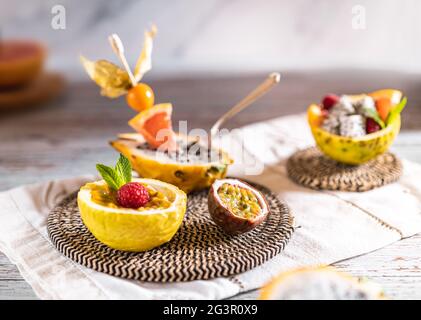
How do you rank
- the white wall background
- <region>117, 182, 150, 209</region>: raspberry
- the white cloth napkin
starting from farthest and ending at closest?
the white wall background, <region>117, 182, 150, 209</region>: raspberry, the white cloth napkin

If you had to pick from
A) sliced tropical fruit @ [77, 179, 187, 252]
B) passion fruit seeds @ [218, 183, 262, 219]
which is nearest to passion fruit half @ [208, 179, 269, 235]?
passion fruit seeds @ [218, 183, 262, 219]

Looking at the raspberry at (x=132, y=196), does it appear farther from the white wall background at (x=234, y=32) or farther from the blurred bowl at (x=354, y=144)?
the white wall background at (x=234, y=32)

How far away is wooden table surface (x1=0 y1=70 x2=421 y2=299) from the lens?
2082 millimetres

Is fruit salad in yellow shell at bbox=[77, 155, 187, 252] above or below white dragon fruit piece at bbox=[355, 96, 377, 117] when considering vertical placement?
below

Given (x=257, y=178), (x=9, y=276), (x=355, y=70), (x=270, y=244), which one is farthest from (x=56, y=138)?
(x=355, y=70)

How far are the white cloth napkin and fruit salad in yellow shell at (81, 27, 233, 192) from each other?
11.2 inches

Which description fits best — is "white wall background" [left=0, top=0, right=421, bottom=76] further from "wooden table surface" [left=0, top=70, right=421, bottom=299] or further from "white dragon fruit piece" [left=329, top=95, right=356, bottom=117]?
"white dragon fruit piece" [left=329, top=95, right=356, bottom=117]

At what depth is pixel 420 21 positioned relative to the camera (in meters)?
4.93

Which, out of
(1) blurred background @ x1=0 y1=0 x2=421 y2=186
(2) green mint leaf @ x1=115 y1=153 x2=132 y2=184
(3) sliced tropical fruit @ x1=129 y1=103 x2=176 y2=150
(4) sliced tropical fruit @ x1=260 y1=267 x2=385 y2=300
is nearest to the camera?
(4) sliced tropical fruit @ x1=260 y1=267 x2=385 y2=300

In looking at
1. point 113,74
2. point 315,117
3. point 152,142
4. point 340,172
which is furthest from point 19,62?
point 340,172

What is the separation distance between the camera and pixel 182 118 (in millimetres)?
3900

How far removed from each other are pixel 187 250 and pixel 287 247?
34 cm

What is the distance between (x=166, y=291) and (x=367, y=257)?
2.27 ft

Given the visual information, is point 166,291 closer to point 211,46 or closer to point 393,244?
point 393,244
